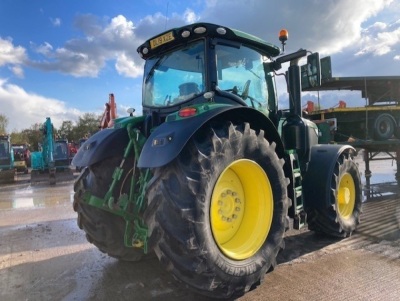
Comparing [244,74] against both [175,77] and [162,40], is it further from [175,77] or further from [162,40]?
[162,40]

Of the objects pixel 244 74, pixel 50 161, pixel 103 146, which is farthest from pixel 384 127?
pixel 50 161

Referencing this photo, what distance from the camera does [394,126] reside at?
938 centimetres

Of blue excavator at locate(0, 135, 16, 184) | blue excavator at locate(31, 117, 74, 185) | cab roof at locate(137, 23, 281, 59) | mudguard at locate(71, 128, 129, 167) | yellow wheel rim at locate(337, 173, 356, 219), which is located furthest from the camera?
blue excavator at locate(0, 135, 16, 184)

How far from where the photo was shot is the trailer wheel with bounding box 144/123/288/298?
290 cm

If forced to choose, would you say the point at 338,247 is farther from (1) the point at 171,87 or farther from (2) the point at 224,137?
(1) the point at 171,87

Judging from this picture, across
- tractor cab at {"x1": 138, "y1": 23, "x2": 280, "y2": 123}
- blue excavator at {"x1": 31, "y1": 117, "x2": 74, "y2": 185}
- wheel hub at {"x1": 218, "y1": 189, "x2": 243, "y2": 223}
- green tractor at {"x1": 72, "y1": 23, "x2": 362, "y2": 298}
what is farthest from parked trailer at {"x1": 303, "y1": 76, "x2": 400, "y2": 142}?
blue excavator at {"x1": 31, "y1": 117, "x2": 74, "y2": 185}

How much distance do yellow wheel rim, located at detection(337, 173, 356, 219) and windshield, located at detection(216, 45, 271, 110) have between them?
1.80 m

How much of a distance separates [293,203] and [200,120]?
185cm

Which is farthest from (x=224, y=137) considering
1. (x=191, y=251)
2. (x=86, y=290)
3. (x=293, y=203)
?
(x=86, y=290)

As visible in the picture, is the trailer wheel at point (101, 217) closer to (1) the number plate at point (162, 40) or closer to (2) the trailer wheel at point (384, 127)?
(1) the number plate at point (162, 40)

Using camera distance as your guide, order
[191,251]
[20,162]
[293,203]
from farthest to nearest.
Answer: [20,162] < [293,203] < [191,251]

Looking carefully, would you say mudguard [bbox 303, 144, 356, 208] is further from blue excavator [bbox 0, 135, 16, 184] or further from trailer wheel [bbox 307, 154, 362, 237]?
blue excavator [bbox 0, 135, 16, 184]

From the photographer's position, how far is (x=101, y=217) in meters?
4.18

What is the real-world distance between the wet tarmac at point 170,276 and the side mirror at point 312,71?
2.19m
